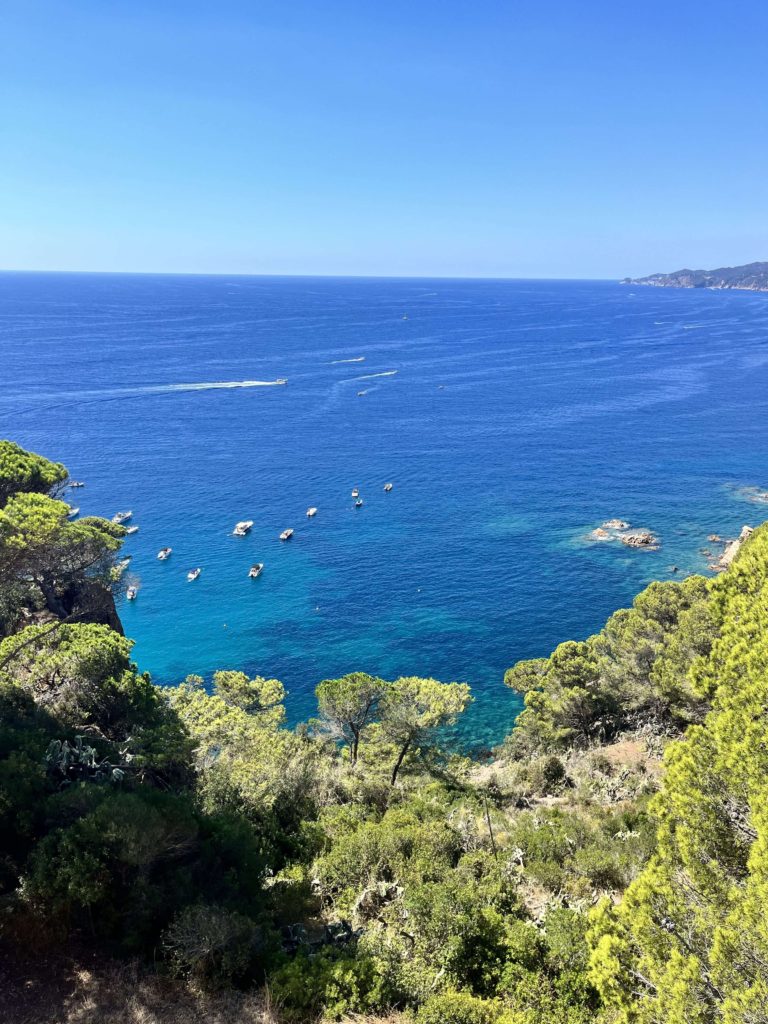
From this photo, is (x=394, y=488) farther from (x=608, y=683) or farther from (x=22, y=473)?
(x=22, y=473)

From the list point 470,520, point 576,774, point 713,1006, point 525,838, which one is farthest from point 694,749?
point 470,520

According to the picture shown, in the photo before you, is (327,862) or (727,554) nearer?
(327,862)

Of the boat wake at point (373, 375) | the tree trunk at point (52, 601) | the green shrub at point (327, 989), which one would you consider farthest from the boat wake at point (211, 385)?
the green shrub at point (327, 989)

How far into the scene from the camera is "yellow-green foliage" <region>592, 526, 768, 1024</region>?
1000cm

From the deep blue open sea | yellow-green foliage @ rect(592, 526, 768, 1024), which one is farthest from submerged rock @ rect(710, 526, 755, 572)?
yellow-green foliage @ rect(592, 526, 768, 1024)

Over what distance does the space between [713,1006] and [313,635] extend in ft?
136

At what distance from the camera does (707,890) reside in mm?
11641

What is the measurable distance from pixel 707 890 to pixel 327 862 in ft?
35.3

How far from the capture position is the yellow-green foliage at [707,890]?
32.8ft

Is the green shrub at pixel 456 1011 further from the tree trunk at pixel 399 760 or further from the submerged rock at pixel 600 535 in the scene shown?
the submerged rock at pixel 600 535

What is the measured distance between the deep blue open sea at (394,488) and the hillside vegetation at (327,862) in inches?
783

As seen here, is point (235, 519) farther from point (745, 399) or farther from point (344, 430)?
point (745, 399)

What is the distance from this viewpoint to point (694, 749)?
13.0 meters

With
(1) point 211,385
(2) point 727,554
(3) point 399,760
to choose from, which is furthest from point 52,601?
(1) point 211,385
